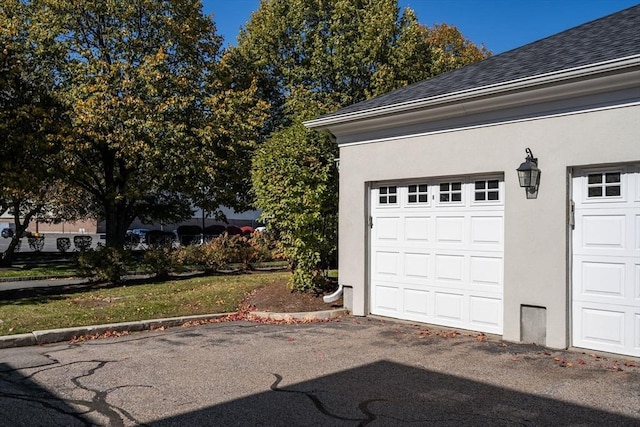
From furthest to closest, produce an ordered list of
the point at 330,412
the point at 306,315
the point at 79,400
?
the point at 306,315
the point at 79,400
the point at 330,412

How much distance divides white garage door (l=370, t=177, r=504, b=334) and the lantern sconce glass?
54 cm

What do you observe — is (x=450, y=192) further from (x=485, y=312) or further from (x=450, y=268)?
(x=485, y=312)

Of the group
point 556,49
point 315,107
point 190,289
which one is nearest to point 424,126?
point 556,49

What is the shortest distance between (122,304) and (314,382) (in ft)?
21.0

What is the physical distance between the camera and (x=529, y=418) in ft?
15.4

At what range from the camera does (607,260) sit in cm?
686

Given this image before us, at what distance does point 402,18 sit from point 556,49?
15.3m

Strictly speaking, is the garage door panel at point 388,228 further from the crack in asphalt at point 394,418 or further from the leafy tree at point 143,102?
the leafy tree at point 143,102

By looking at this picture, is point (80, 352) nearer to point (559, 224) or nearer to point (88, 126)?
point (559, 224)

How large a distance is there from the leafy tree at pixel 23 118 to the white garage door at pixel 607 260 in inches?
538

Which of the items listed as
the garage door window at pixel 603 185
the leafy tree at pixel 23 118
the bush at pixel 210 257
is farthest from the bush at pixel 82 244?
the garage door window at pixel 603 185

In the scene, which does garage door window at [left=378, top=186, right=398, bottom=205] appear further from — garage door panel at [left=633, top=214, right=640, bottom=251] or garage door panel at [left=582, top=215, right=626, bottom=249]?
garage door panel at [left=633, top=214, right=640, bottom=251]

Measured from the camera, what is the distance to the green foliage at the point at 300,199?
1058cm

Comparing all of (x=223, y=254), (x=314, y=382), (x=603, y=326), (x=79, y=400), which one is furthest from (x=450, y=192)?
(x=223, y=254)
